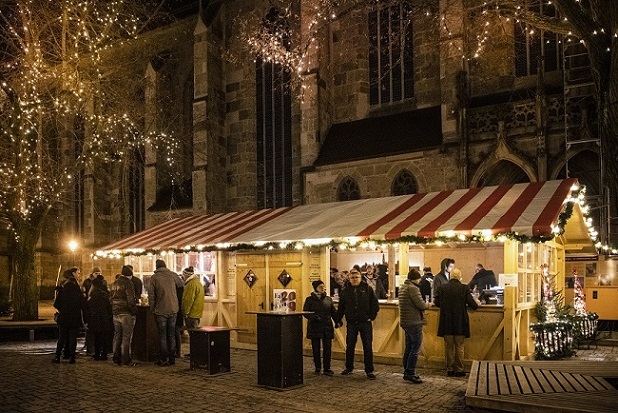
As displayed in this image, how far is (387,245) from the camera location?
36.8 feet

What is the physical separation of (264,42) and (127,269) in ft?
39.2

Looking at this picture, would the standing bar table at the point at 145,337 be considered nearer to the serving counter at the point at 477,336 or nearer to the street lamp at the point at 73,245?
the serving counter at the point at 477,336

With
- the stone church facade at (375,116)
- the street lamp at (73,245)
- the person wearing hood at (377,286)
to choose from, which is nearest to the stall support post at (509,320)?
the person wearing hood at (377,286)

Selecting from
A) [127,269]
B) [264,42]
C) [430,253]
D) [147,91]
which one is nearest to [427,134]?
[430,253]

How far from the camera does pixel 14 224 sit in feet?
49.4

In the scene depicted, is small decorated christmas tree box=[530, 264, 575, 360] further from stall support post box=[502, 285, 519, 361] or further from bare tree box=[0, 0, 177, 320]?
bare tree box=[0, 0, 177, 320]

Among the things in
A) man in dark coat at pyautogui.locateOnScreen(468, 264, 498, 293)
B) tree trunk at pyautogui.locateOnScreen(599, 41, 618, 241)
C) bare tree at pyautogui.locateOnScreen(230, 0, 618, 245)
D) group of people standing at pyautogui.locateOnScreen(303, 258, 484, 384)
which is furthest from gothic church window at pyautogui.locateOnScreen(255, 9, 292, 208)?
tree trunk at pyautogui.locateOnScreen(599, 41, 618, 241)

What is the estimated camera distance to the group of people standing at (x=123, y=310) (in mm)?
9852

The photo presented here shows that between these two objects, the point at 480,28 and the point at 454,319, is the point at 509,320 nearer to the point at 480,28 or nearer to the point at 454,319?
the point at 454,319

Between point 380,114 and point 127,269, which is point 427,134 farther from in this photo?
point 127,269

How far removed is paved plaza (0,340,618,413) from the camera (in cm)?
688

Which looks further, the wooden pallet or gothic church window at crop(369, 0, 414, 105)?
gothic church window at crop(369, 0, 414, 105)

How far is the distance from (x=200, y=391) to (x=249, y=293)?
4.74 m

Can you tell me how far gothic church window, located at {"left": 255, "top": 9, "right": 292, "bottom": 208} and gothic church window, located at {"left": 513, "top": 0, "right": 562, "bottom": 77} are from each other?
747cm
